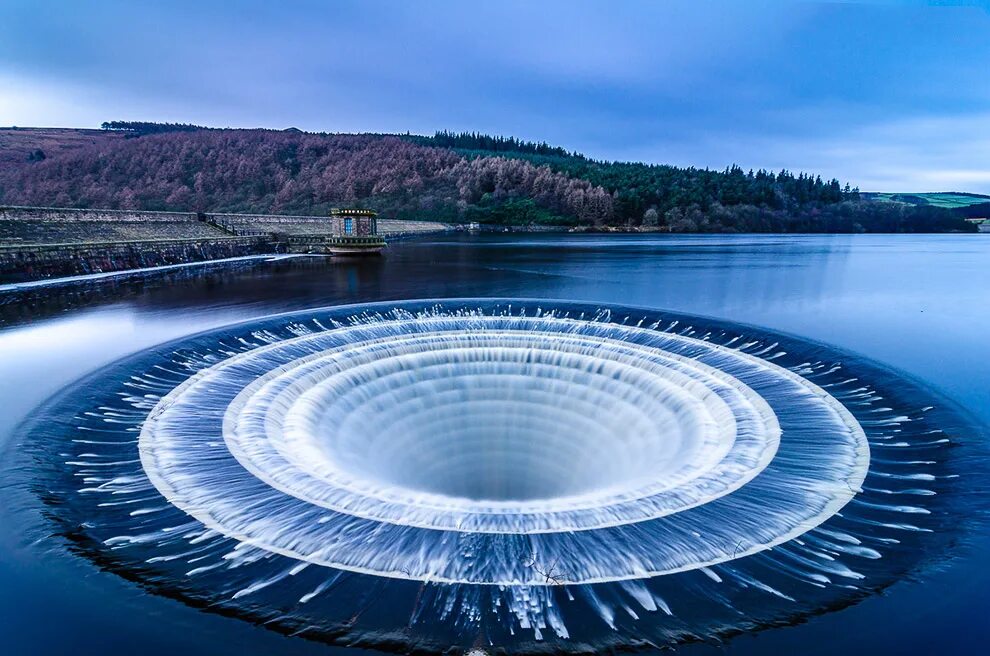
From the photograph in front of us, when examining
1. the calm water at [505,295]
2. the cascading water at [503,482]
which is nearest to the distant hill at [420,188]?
the calm water at [505,295]

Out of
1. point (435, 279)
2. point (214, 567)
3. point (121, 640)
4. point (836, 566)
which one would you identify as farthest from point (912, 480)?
point (435, 279)

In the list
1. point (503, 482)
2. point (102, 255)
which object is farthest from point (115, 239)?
point (503, 482)

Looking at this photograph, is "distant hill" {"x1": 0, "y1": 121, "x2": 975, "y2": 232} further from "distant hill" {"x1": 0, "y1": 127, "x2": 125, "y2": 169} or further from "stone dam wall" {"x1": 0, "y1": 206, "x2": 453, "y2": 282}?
"stone dam wall" {"x1": 0, "y1": 206, "x2": 453, "y2": 282}

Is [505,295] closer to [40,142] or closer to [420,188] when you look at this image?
[420,188]

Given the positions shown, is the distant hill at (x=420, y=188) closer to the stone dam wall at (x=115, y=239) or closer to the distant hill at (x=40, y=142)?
the distant hill at (x=40, y=142)

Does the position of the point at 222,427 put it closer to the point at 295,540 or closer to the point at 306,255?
the point at 295,540

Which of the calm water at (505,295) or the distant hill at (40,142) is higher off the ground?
the distant hill at (40,142)
